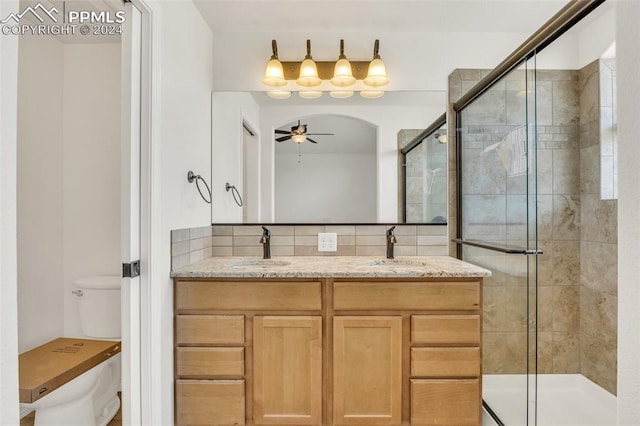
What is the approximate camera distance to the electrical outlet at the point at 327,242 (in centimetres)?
241

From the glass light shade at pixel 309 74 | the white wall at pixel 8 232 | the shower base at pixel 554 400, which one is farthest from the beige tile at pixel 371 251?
the white wall at pixel 8 232

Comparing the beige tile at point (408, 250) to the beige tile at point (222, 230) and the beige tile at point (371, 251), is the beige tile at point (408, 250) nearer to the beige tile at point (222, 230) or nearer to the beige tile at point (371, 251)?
the beige tile at point (371, 251)

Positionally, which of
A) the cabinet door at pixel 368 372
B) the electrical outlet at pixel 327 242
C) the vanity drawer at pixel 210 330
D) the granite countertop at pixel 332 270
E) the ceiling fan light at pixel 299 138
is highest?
the ceiling fan light at pixel 299 138

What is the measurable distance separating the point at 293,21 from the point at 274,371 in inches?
83.3

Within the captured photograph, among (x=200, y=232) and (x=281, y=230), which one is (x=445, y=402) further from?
(x=200, y=232)

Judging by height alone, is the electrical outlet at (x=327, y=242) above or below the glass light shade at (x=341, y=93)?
below

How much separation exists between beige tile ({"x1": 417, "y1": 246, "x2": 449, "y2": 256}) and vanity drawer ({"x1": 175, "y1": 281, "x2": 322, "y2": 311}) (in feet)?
3.10

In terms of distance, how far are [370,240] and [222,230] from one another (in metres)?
1.02

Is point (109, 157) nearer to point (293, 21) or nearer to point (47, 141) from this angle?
point (47, 141)

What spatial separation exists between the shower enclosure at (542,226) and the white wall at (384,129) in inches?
10.8

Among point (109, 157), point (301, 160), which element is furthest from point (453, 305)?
point (109, 157)

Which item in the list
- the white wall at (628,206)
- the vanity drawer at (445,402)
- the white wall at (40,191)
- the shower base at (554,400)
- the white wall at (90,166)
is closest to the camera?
the white wall at (628,206)

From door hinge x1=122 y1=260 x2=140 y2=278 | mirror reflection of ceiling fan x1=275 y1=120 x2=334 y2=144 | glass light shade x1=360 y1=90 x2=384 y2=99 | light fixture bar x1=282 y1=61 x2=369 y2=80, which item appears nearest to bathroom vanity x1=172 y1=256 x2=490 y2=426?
door hinge x1=122 y1=260 x2=140 y2=278

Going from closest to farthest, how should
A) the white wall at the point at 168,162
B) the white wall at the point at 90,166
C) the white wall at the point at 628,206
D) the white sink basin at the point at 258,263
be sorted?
the white wall at the point at 628,206 < the white wall at the point at 90,166 < the white wall at the point at 168,162 < the white sink basin at the point at 258,263
